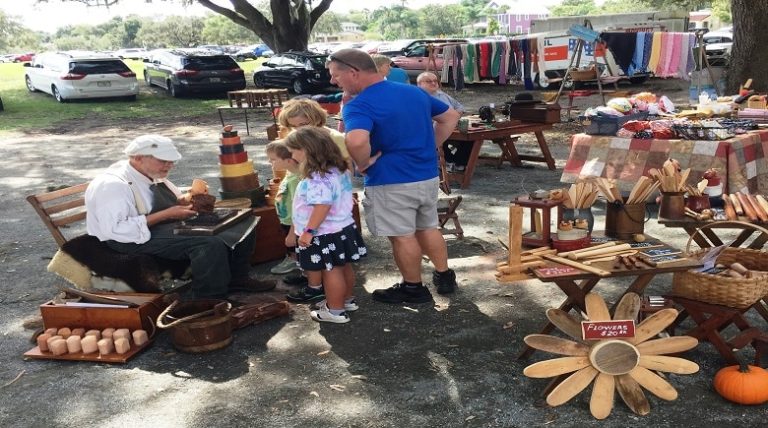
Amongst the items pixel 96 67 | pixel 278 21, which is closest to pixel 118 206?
pixel 96 67

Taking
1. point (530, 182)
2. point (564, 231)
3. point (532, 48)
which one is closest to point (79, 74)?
point (532, 48)

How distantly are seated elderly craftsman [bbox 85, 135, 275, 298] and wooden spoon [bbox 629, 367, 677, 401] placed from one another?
7.98 feet

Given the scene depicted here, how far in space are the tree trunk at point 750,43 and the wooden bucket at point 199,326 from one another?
1052 centimetres

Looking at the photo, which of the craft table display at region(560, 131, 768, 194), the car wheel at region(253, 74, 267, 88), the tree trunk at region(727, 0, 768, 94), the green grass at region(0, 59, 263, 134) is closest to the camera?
the craft table display at region(560, 131, 768, 194)

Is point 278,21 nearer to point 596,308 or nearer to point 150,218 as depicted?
point 150,218

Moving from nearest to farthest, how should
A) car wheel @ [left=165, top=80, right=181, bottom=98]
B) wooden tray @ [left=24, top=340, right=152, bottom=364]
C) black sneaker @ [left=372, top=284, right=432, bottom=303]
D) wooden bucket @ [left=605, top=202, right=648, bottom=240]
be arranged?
wooden bucket @ [left=605, top=202, right=648, bottom=240], wooden tray @ [left=24, top=340, right=152, bottom=364], black sneaker @ [left=372, top=284, right=432, bottom=303], car wheel @ [left=165, top=80, right=181, bottom=98]

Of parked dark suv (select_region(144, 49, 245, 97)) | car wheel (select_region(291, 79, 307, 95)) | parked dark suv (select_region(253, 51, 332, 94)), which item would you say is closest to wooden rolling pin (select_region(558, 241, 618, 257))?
parked dark suv (select_region(253, 51, 332, 94))

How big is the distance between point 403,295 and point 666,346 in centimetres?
173

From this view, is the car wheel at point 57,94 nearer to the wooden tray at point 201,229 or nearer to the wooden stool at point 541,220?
the wooden tray at point 201,229

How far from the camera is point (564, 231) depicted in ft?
10.9

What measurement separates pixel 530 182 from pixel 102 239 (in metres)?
5.03

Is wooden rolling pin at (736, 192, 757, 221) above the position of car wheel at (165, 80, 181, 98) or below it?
above

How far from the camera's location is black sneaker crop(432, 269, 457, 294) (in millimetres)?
4398

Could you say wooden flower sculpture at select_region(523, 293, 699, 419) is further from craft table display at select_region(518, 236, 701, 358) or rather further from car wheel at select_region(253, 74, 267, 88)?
car wheel at select_region(253, 74, 267, 88)
